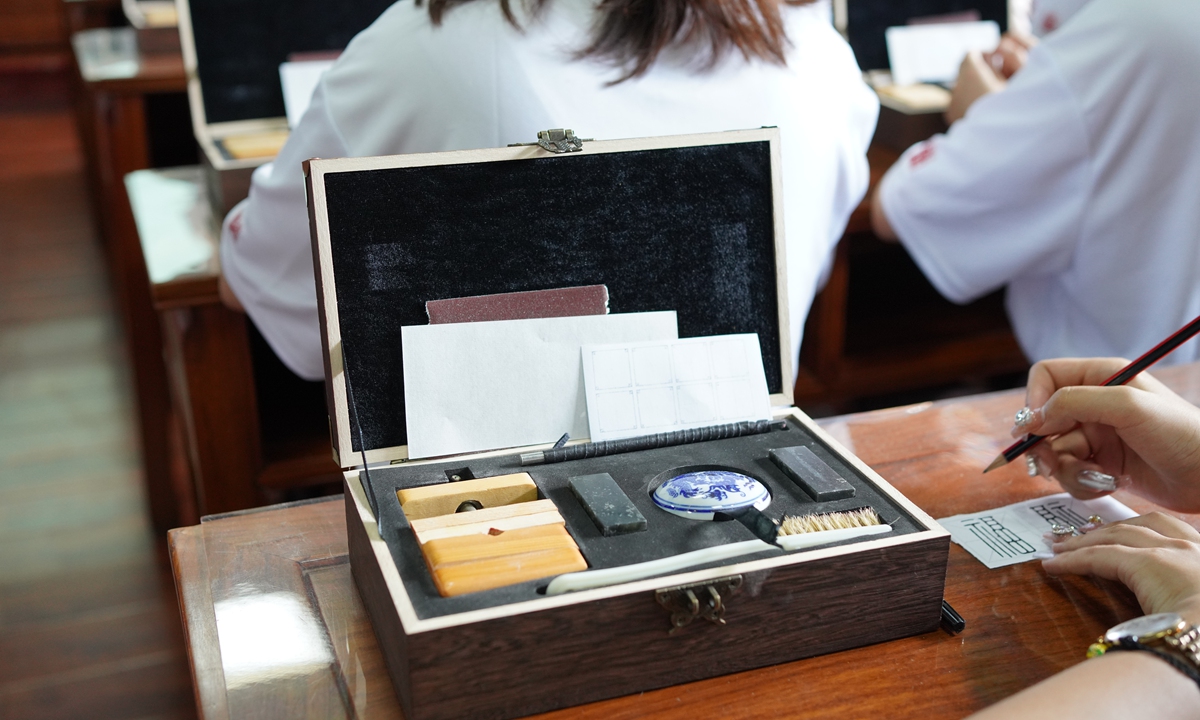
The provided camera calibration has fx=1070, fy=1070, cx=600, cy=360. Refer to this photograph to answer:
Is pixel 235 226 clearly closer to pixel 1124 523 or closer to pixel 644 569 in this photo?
pixel 644 569

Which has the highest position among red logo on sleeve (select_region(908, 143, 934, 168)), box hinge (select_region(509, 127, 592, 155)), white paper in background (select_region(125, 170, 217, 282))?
box hinge (select_region(509, 127, 592, 155))

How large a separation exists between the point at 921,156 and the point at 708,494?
1.02 metres

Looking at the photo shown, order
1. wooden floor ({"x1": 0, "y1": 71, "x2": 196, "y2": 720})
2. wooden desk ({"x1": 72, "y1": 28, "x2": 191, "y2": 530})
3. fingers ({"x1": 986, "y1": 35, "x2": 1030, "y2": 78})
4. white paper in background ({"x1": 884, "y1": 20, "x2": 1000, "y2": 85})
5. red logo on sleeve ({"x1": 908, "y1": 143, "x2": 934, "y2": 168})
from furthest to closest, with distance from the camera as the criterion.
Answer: white paper in background ({"x1": 884, "y1": 20, "x2": 1000, "y2": 85}), wooden desk ({"x1": 72, "y1": 28, "x2": 191, "y2": 530}), fingers ({"x1": 986, "y1": 35, "x2": 1030, "y2": 78}), wooden floor ({"x1": 0, "y1": 71, "x2": 196, "y2": 720}), red logo on sleeve ({"x1": 908, "y1": 143, "x2": 934, "y2": 168})

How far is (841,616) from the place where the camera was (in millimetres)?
654

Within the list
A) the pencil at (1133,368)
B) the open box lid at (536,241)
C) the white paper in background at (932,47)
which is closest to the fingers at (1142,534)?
the pencil at (1133,368)

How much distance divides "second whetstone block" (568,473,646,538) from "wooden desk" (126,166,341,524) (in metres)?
0.79

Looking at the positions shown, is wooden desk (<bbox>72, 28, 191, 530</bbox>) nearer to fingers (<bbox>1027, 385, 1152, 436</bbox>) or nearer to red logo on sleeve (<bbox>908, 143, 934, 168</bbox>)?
red logo on sleeve (<bbox>908, 143, 934, 168</bbox>)

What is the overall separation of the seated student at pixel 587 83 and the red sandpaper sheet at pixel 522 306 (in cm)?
25

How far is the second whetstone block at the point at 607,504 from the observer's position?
26.3 inches

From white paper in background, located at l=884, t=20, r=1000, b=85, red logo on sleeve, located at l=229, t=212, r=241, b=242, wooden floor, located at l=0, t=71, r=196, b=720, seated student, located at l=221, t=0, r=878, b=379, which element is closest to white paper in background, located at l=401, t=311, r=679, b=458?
seated student, located at l=221, t=0, r=878, b=379

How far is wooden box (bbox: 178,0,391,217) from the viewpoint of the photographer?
167 cm

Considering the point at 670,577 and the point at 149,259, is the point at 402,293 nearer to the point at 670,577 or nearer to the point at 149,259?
the point at 670,577

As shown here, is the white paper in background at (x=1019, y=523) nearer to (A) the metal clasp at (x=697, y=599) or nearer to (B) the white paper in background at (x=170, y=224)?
(A) the metal clasp at (x=697, y=599)

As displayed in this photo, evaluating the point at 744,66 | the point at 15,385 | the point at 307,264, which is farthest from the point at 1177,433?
the point at 15,385
